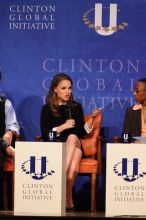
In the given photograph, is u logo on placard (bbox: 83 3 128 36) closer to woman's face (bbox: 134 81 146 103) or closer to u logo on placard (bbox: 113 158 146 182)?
woman's face (bbox: 134 81 146 103)

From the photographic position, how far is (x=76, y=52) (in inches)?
267

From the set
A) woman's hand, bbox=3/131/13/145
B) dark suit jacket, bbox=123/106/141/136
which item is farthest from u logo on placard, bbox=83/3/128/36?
woman's hand, bbox=3/131/13/145

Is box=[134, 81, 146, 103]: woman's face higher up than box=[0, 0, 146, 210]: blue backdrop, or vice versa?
box=[0, 0, 146, 210]: blue backdrop

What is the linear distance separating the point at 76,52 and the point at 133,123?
1.14m

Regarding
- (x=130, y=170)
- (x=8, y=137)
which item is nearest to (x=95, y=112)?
(x=8, y=137)

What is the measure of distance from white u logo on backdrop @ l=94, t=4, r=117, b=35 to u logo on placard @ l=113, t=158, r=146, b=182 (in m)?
2.35

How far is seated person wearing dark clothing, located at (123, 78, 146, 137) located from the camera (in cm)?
629

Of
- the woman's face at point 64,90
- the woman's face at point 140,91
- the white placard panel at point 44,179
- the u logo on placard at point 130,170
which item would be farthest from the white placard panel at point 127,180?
the woman's face at point 140,91

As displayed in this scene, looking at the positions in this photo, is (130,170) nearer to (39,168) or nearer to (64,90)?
(39,168)

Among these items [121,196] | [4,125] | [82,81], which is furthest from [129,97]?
[121,196]

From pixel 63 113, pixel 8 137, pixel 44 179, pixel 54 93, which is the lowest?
pixel 44 179

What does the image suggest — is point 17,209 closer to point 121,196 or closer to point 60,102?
point 121,196

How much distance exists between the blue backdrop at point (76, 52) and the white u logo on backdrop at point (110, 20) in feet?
0.04

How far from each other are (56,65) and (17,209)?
2395mm
